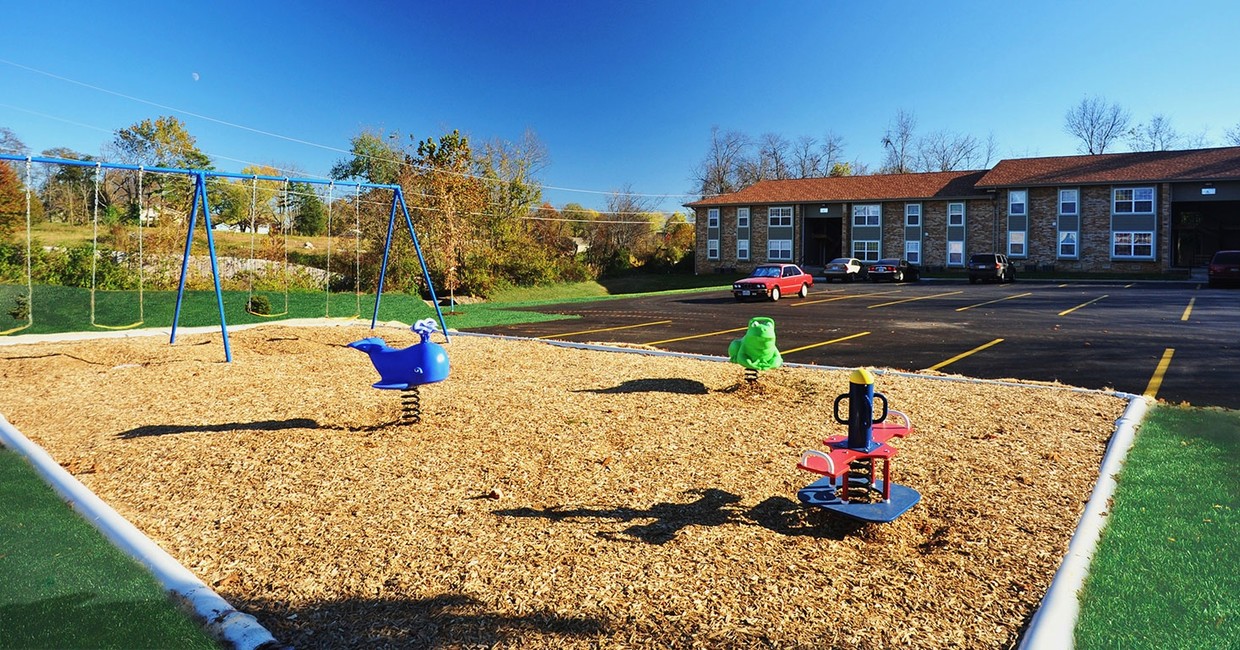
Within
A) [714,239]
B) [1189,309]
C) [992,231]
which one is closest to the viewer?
[1189,309]

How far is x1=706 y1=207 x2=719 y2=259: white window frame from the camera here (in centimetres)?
5784

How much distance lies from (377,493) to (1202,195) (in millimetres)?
52675

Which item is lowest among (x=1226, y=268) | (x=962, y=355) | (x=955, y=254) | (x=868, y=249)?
(x=962, y=355)

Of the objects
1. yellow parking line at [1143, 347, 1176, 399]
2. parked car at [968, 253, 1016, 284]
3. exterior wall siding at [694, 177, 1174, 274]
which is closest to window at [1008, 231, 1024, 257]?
exterior wall siding at [694, 177, 1174, 274]

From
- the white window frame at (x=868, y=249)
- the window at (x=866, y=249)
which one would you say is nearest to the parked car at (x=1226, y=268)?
the white window frame at (x=868, y=249)

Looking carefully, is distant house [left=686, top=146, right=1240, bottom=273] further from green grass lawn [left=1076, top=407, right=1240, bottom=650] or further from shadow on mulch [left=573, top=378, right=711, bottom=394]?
green grass lawn [left=1076, top=407, right=1240, bottom=650]

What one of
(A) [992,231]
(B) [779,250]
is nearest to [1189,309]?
(A) [992,231]

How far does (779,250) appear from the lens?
55.6m

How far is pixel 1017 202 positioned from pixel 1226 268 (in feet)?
52.9

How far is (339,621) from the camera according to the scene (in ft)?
11.0

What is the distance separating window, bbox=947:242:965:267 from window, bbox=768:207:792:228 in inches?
448

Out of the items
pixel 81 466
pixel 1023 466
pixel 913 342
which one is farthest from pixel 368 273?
pixel 1023 466

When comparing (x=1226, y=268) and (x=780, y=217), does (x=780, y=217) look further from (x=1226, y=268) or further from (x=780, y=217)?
(x=1226, y=268)

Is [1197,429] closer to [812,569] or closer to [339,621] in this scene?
[812,569]
